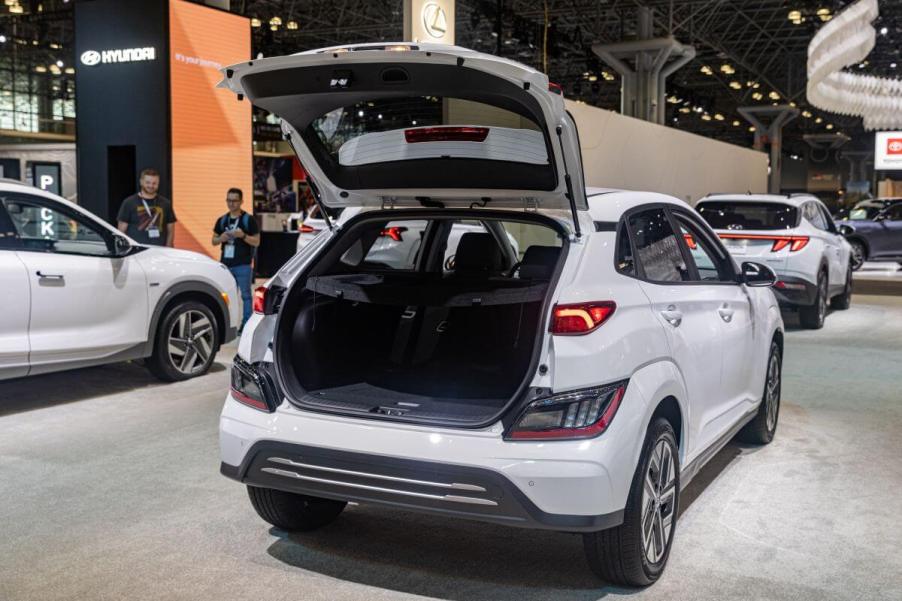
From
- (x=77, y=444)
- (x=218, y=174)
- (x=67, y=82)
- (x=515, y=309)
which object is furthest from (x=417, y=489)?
(x=67, y=82)

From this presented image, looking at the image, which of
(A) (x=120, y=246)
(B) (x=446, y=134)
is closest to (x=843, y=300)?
(A) (x=120, y=246)

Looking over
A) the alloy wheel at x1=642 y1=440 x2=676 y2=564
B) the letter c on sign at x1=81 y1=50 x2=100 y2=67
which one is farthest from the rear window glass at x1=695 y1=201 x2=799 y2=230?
the letter c on sign at x1=81 y1=50 x2=100 y2=67

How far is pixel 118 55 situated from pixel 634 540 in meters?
11.3

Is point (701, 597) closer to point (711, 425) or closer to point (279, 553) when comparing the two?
point (711, 425)

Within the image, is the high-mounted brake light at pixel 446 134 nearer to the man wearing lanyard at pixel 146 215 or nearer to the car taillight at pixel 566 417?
the car taillight at pixel 566 417

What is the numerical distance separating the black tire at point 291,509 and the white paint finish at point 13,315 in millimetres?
3122

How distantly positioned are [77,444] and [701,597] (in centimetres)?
393

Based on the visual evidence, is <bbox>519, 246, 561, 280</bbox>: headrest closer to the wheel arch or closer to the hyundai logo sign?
the wheel arch

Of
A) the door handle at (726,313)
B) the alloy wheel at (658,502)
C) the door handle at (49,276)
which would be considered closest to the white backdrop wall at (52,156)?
the door handle at (49,276)

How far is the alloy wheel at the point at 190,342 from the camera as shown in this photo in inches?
309

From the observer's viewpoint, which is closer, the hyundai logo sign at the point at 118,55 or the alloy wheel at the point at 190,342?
the alloy wheel at the point at 190,342

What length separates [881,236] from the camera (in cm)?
2103

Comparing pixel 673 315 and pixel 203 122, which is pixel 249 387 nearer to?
pixel 673 315

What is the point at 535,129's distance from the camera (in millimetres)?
3715
